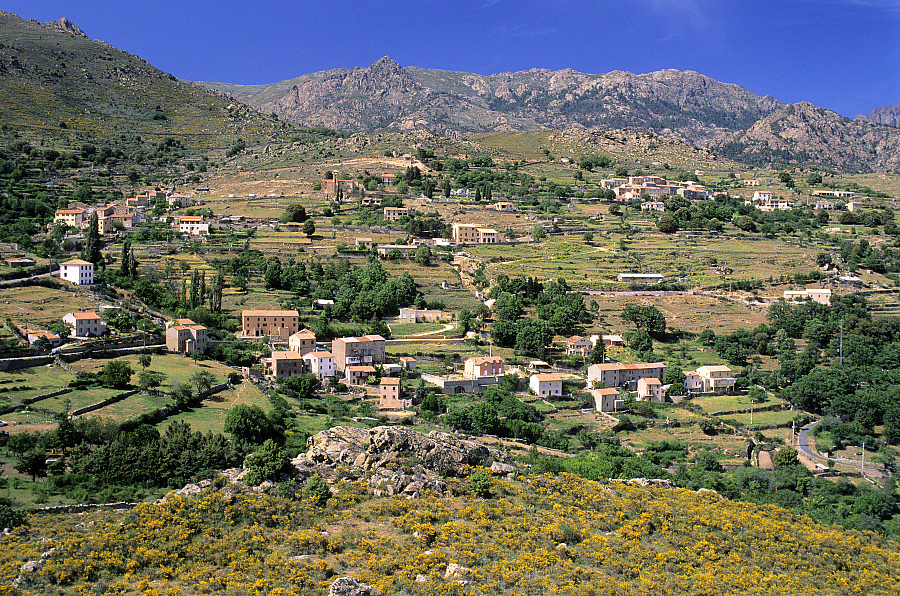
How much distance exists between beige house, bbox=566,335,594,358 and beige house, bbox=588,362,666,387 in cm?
300

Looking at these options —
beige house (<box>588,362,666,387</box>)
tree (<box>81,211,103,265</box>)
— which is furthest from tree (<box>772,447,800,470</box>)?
tree (<box>81,211,103,265</box>)

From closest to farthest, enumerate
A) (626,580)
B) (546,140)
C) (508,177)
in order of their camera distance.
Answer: (626,580) → (508,177) → (546,140)

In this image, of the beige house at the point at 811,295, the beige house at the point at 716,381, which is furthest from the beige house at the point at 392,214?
the beige house at the point at 811,295

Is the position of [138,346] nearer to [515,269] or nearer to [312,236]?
[312,236]

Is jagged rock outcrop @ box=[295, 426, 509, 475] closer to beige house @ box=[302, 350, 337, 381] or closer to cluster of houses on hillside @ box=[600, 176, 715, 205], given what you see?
beige house @ box=[302, 350, 337, 381]

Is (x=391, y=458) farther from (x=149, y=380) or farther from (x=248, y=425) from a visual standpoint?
(x=149, y=380)

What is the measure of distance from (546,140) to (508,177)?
32.1 m

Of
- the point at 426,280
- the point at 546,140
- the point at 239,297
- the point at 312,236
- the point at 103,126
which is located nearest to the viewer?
the point at 239,297

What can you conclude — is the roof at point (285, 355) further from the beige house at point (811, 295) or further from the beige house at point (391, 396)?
the beige house at point (811, 295)

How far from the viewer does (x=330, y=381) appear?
1682 inches

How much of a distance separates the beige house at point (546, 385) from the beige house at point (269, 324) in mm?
15969

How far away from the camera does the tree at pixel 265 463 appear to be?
24.6 m

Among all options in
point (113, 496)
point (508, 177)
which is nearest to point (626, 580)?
point (113, 496)

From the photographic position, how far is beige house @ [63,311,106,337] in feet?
131
